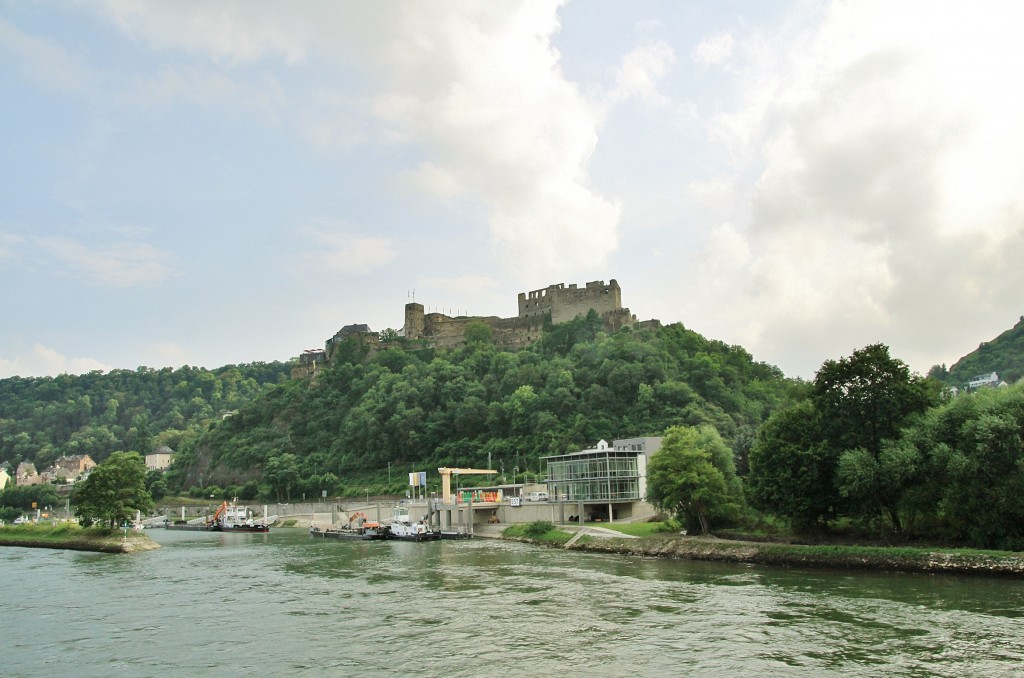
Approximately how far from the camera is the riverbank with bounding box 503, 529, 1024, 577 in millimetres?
29322

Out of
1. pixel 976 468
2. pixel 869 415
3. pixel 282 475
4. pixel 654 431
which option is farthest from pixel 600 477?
pixel 282 475

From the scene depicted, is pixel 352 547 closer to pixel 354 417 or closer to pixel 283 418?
pixel 354 417

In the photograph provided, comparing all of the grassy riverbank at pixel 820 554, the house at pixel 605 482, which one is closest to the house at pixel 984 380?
the house at pixel 605 482

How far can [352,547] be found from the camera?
2328 inches

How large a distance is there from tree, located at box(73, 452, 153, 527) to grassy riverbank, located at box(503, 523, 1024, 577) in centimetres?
3457

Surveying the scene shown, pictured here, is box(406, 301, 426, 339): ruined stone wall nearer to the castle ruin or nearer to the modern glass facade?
the castle ruin

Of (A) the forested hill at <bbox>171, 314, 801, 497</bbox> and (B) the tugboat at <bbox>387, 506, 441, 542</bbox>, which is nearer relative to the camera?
(B) the tugboat at <bbox>387, 506, 441, 542</bbox>

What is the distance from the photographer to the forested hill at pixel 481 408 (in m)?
93.9

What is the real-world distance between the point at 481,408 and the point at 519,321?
38475 millimetres

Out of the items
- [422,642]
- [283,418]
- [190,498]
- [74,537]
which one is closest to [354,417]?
[283,418]

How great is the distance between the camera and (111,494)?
55.9 meters

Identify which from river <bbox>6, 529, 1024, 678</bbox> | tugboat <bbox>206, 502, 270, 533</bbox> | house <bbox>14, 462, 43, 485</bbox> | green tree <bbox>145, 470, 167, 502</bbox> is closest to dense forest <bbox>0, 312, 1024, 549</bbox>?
green tree <bbox>145, 470, 167, 502</bbox>

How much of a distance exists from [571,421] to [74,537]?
186 feet

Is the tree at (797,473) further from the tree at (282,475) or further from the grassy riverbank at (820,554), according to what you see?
the tree at (282,475)
